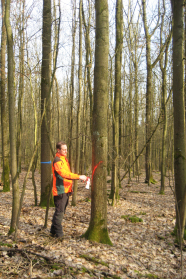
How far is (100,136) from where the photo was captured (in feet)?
13.4

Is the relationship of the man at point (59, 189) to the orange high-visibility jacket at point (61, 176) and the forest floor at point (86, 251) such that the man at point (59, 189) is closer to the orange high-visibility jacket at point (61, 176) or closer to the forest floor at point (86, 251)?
the orange high-visibility jacket at point (61, 176)

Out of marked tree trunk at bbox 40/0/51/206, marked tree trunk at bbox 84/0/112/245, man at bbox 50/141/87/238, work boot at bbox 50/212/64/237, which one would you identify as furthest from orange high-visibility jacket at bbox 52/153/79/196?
marked tree trunk at bbox 40/0/51/206

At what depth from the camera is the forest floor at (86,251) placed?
311cm

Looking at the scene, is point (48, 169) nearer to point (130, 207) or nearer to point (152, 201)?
point (130, 207)

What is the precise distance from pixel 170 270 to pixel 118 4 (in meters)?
9.29

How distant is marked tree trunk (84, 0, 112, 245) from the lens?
4090mm

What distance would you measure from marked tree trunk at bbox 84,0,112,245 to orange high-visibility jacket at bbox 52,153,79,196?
518 millimetres

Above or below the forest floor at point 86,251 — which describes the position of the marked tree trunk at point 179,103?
above

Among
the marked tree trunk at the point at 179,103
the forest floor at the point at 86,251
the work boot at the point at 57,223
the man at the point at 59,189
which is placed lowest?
the forest floor at the point at 86,251

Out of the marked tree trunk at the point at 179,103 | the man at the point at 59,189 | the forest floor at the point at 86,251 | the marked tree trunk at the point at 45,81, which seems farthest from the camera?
the marked tree trunk at the point at 45,81

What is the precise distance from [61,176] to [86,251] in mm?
1399

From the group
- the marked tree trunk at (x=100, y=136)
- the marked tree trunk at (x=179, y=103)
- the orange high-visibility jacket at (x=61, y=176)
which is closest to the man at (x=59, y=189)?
the orange high-visibility jacket at (x=61, y=176)

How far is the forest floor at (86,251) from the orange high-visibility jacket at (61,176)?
959 mm

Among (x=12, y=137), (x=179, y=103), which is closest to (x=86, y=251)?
(x=12, y=137)
